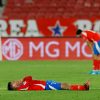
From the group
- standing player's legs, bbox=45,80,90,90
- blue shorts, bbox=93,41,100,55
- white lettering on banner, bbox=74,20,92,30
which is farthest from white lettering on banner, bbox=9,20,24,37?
standing player's legs, bbox=45,80,90,90

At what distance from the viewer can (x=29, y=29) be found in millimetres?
29828

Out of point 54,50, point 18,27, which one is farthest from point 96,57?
point 18,27

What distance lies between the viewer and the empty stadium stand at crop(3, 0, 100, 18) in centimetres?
3200

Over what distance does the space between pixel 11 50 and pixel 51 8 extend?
7903 millimetres

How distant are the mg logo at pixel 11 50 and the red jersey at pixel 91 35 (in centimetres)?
783

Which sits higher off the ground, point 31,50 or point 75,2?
point 75,2

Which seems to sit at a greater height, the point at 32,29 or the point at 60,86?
the point at 32,29

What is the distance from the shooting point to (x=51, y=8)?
3266 centimetres

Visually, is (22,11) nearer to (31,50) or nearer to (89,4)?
(89,4)

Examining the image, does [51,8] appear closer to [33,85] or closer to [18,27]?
[18,27]

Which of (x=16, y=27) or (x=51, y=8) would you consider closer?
(x=16, y=27)

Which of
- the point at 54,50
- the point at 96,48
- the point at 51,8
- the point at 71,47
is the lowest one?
the point at 54,50

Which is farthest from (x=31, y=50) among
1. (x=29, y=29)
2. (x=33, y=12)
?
(x=33, y=12)

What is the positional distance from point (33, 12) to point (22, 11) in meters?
0.60
